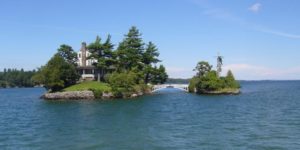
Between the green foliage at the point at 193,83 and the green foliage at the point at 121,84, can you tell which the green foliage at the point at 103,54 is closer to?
the green foliage at the point at 121,84

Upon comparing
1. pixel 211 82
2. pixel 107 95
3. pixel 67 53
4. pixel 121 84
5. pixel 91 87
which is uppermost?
pixel 67 53

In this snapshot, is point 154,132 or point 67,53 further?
point 67,53

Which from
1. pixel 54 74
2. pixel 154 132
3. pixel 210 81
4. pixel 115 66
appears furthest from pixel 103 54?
pixel 154 132

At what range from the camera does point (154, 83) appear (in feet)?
399

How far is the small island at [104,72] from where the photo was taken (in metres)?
95.7

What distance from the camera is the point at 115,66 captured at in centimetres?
11106

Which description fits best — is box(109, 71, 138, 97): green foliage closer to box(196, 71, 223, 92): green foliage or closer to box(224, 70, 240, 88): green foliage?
box(196, 71, 223, 92): green foliage

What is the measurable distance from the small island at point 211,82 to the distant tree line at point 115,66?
10092 mm

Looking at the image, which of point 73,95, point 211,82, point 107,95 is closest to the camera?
point 73,95

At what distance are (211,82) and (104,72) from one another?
30024mm

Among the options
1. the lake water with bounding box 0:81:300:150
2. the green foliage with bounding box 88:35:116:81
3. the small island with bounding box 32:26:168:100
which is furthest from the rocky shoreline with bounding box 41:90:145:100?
the lake water with bounding box 0:81:300:150

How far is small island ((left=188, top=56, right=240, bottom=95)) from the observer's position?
111 metres

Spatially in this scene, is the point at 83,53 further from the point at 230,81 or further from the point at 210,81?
the point at 230,81

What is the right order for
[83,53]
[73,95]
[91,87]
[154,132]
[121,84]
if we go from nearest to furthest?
[154,132] → [73,95] → [121,84] → [91,87] → [83,53]
